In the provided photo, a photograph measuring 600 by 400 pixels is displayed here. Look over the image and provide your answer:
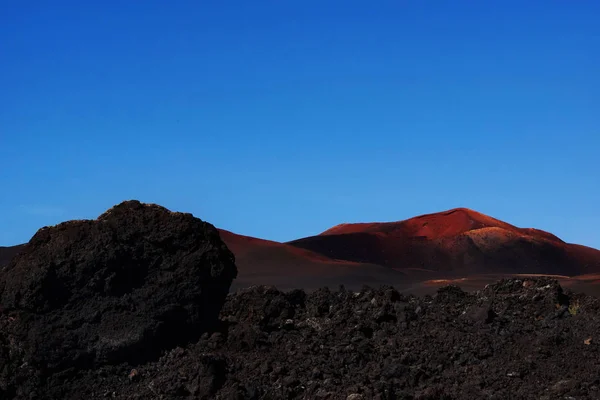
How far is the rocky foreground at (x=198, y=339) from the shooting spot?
8.67 m

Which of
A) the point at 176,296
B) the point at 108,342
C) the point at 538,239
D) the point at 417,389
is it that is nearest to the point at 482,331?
the point at 417,389

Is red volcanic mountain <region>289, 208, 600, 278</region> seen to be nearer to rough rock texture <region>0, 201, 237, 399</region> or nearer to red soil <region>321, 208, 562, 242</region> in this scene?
red soil <region>321, 208, 562, 242</region>

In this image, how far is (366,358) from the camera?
30.4 ft

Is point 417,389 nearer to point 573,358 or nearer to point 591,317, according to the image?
point 573,358

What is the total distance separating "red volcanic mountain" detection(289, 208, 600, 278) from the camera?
46.3 metres

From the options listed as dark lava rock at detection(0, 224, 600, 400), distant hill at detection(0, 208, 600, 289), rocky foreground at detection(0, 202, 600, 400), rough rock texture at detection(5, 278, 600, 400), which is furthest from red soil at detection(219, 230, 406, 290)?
rocky foreground at detection(0, 202, 600, 400)

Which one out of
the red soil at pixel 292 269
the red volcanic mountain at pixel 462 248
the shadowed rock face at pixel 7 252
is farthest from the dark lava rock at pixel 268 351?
the red volcanic mountain at pixel 462 248

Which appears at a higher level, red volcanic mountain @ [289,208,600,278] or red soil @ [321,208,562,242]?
red soil @ [321,208,562,242]

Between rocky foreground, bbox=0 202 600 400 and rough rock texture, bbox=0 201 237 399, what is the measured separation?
0.01 metres

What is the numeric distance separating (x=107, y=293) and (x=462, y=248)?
39.8m

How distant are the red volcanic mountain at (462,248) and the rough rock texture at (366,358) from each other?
33804mm

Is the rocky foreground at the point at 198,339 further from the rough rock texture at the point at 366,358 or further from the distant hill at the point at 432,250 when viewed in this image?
the distant hill at the point at 432,250

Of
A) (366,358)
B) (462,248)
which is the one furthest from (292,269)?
(366,358)

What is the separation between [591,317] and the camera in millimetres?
10883
